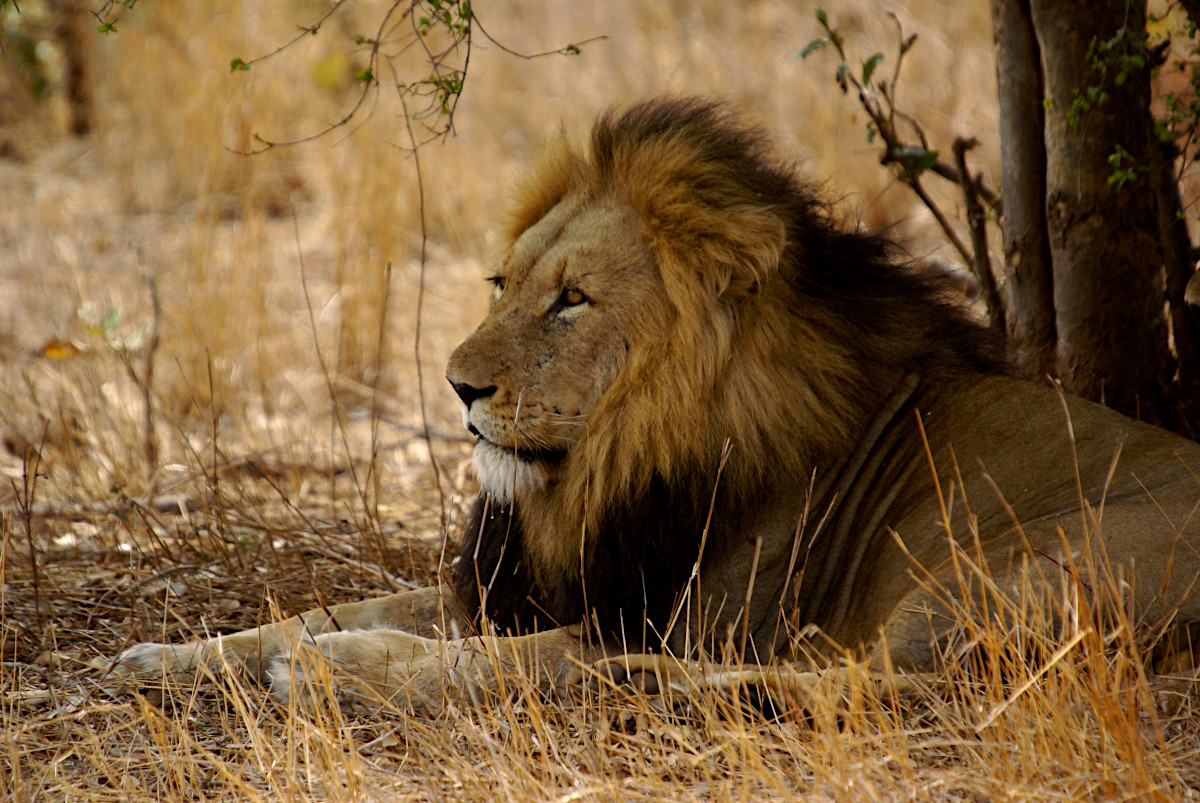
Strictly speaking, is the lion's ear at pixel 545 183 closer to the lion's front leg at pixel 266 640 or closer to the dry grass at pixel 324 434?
the dry grass at pixel 324 434

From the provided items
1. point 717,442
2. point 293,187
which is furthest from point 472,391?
point 293,187

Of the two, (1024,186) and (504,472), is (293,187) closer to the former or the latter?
(1024,186)

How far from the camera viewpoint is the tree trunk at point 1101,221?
3.51 m

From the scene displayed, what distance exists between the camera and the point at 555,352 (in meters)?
2.92

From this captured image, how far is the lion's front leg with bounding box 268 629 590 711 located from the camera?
2.64m

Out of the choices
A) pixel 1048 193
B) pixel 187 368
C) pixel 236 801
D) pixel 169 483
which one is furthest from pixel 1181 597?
pixel 187 368

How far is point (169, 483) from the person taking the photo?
16.9 feet

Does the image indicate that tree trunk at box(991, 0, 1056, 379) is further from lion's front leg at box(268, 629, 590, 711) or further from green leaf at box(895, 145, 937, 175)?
lion's front leg at box(268, 629, 590, 711)

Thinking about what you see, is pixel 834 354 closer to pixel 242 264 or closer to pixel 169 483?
pixel 169 483

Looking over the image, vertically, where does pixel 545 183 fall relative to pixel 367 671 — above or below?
above

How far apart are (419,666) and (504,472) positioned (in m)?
0.54

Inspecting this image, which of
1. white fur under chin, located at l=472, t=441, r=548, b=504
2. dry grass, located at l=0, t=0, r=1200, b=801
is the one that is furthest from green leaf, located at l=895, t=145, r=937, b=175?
white fur under chin, located at l=472, t=441, r=548, b=504

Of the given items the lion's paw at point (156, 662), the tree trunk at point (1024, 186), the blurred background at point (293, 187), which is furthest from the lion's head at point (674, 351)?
the blurred background at point (293, 187)

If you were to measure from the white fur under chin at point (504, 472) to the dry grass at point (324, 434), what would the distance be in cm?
54
